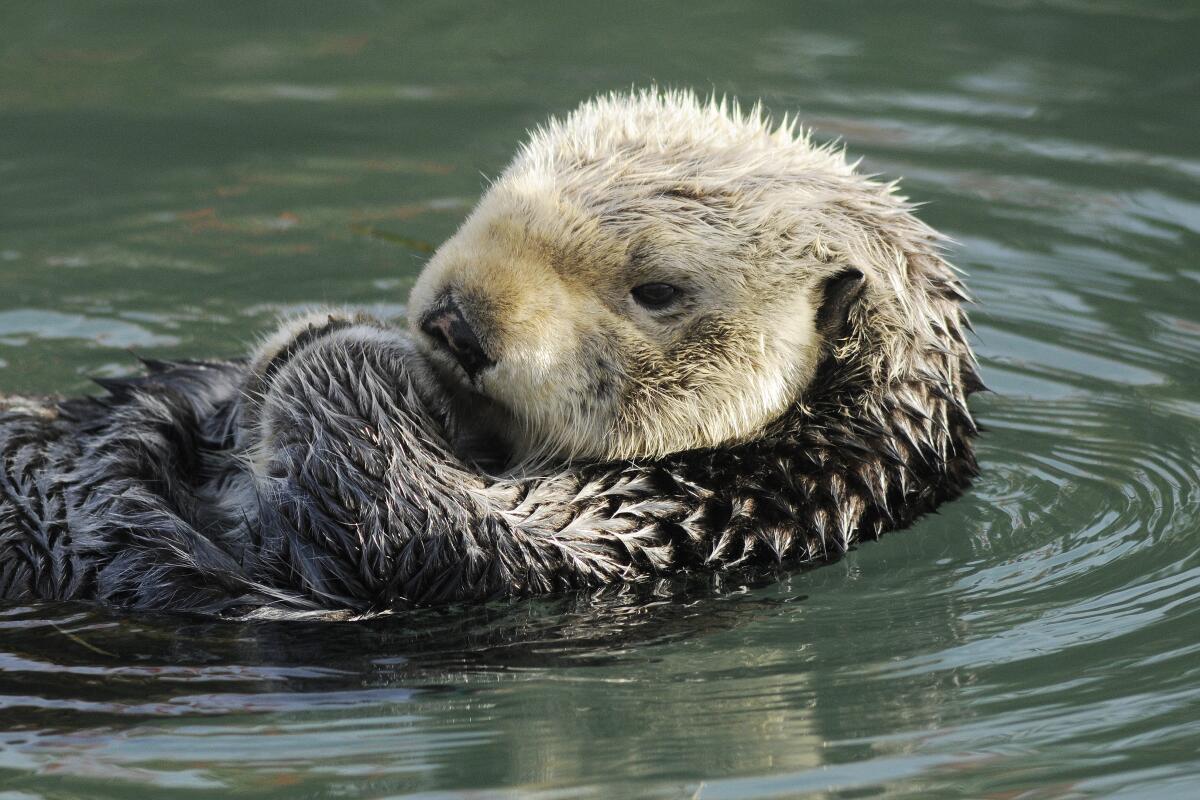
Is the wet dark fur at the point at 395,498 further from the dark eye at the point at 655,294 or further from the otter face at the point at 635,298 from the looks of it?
the dark eye at the point at 655,294

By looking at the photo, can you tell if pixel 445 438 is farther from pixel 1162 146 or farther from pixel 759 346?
pixel 1162 146

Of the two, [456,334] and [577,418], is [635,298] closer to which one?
[577,418]

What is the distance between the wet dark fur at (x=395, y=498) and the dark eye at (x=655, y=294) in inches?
19.4

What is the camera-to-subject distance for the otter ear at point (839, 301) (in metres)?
4.55

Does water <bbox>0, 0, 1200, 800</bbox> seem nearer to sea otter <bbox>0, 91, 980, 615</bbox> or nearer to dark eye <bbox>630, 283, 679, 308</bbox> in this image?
sea otter <bbox>0, 91, 980, 615</bbox>

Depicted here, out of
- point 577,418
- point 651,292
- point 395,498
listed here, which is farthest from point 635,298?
point 395,498

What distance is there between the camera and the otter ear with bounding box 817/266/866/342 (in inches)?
179

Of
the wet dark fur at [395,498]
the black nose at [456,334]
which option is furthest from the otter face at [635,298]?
the wet dark fur at [395,498]

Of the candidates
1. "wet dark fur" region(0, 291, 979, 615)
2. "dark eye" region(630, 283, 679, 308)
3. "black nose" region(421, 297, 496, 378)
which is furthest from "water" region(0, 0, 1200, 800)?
"dark eye" region(630, 283, 679, 308)

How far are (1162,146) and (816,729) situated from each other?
228 inches

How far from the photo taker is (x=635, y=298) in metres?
4.42

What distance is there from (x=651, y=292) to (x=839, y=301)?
1.88 feet

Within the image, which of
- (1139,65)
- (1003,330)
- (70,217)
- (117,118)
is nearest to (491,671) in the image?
(1003,330)

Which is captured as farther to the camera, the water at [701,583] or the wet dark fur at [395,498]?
the wet dark fur at [395,498]
